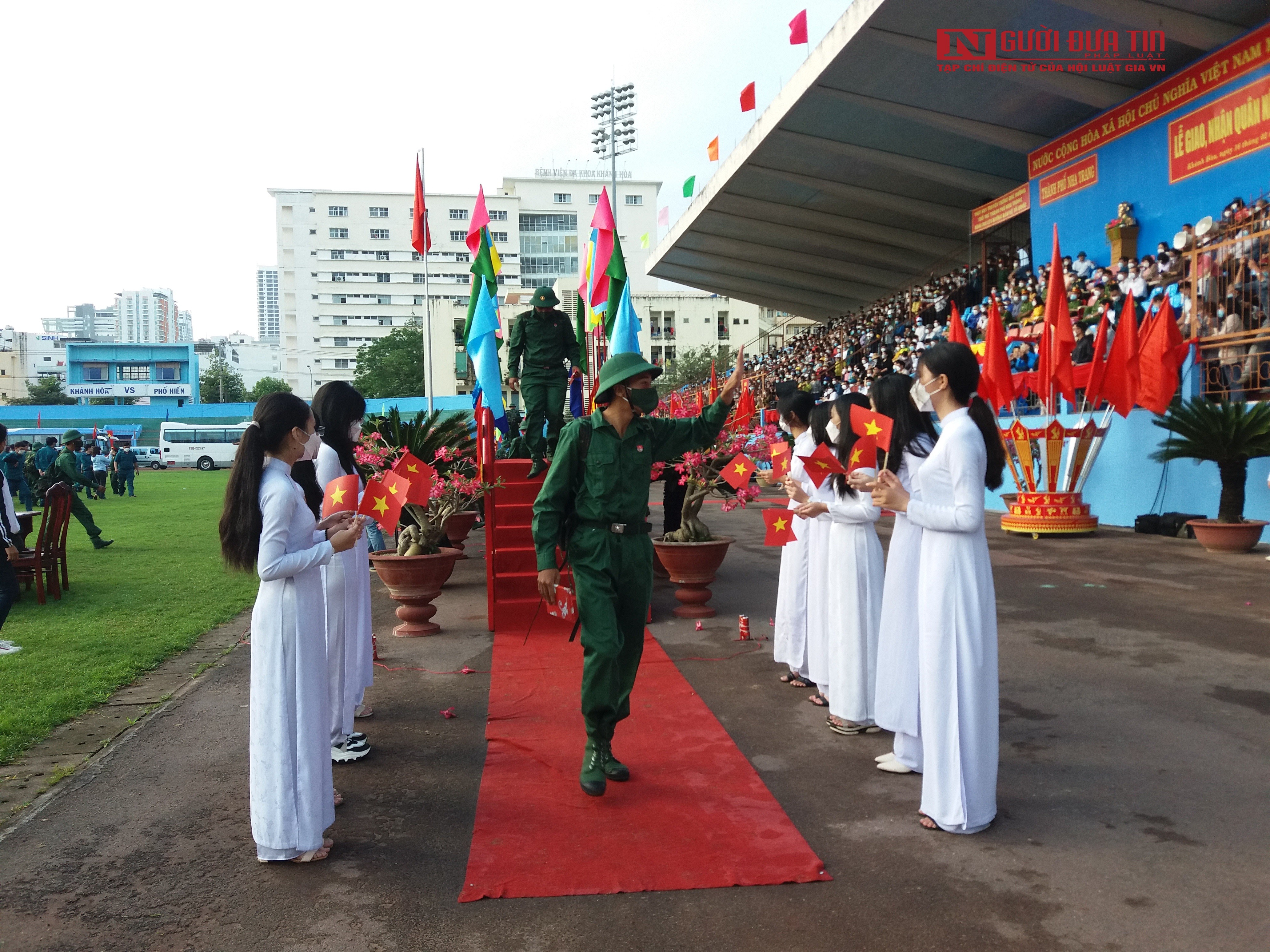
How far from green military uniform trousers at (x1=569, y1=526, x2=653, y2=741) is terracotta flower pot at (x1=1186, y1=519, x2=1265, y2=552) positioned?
28.4 feet

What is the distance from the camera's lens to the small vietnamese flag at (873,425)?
140 inches

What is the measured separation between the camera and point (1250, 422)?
972 centimetres

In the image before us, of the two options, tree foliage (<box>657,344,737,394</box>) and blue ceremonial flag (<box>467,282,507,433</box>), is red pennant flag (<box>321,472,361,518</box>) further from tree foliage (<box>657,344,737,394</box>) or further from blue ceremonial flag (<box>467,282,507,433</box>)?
tree foliage (<box>657,344,737,394</box>)

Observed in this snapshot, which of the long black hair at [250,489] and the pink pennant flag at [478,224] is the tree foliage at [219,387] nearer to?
the pink pennant flag at [478,224]

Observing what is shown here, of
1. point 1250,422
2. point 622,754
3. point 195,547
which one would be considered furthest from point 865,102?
point 622,754

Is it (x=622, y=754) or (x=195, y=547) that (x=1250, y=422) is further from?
(x=195, y=547)

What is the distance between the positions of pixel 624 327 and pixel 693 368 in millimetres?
42245

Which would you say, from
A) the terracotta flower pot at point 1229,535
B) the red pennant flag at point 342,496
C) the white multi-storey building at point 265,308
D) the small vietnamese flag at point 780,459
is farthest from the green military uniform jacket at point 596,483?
the white multi-storey building at point 265,308

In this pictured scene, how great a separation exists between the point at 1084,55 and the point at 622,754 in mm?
14081

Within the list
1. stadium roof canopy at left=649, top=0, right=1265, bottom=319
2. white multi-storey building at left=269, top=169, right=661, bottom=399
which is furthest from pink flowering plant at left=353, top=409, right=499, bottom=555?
white multi-storey building at left=269, top=169, right=661, bottom=399

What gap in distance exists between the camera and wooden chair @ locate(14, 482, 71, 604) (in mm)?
8289

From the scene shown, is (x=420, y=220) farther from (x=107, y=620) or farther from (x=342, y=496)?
(x=342, y=496)

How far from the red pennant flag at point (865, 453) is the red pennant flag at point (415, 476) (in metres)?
1.85

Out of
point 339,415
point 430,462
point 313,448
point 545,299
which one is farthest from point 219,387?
point 313,448
